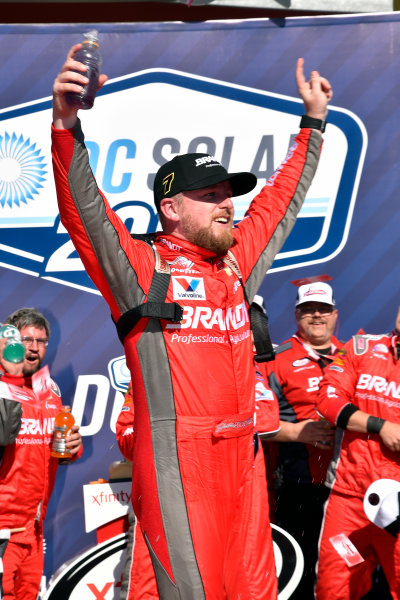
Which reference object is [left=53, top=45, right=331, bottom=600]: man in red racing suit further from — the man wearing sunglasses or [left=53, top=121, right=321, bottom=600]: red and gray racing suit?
the man wearing sunglasses

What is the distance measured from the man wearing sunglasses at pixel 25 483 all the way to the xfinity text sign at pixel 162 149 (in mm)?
1076

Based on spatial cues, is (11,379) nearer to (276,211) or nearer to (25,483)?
(25,483)

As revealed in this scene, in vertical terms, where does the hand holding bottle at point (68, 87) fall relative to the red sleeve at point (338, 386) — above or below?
above

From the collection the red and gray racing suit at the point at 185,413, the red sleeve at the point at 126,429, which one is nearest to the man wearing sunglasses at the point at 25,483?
the red sleeve at the point at 126,429

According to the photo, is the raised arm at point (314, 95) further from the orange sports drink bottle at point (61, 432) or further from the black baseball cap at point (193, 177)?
the orange sports drink bottle at point (61, 432)

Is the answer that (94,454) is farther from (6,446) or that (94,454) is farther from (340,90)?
(340,90)

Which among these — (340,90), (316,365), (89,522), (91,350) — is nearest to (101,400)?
(91,350)

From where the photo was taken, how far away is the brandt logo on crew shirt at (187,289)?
261 centimetres

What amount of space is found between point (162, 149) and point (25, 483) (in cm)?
240

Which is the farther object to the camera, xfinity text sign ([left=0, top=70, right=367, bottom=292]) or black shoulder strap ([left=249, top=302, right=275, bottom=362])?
xfinity text sign ([left=0, top=70, right=367, bottom=292])

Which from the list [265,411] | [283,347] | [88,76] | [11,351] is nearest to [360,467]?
[265,411]

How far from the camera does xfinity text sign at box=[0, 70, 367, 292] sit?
18.1ft

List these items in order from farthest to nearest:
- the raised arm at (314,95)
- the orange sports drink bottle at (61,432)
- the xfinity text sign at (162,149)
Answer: the xfinity text sign at (162,149) < the orange sports drink bottle at (61,432) < the raised arm at (314,95)

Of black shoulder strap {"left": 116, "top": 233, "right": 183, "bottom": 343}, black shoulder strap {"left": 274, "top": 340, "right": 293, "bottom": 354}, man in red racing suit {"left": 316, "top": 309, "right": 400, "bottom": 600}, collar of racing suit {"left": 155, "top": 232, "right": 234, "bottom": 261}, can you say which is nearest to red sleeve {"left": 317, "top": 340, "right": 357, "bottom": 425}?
man in red racing suit {"left": 316, "top": 309, "right": 400, "bottom": 600}
